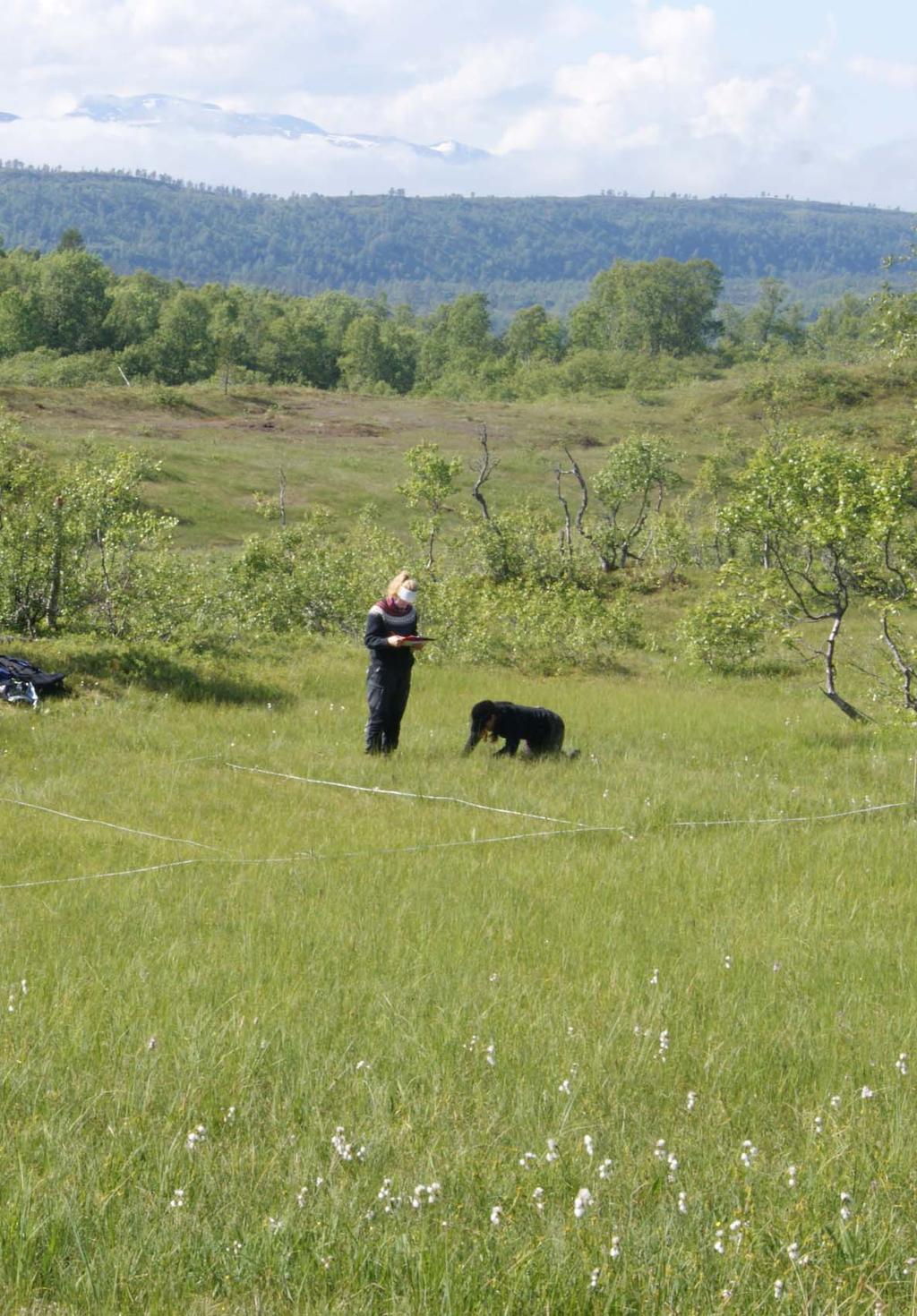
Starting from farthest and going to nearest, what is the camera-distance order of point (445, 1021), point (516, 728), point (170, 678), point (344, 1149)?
point (170, 678) < point (516, 728) < point (445, 1021) < point (344, 1149)

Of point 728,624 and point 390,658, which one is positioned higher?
point 728,624

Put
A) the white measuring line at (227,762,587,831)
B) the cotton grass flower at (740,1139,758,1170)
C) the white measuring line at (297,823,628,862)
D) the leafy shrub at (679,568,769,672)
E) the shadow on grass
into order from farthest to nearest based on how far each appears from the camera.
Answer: the shadow on grass → the leafy shrub at (679,568,769,672) → the white measuring line at (227,762,587,831) → the white measuring line at (297,823,628,862) → the cotton grass flower at (740,1139,758,1170)

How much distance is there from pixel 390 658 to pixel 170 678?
210 inches

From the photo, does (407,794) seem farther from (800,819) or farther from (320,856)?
(800,819)

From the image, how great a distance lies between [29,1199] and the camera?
4.05 m

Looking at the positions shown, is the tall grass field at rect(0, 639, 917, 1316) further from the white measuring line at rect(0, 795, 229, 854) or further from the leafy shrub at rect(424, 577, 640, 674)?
the leafy shrub at rect(424, 577, 640, 674)

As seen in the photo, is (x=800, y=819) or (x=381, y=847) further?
(x=800, y=819)

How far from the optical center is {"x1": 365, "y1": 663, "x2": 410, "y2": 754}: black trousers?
44.7 ft

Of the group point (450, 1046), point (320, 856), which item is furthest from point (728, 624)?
point (450, 1046)

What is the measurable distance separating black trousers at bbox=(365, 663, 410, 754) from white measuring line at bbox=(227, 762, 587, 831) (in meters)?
1.22

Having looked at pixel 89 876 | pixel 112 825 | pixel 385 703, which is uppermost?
pixel 385 703

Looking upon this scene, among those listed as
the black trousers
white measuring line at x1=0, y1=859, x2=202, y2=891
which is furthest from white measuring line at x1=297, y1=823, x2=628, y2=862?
the black trousers

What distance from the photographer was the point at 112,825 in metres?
10.6

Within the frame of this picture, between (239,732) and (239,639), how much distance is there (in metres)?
6.63
